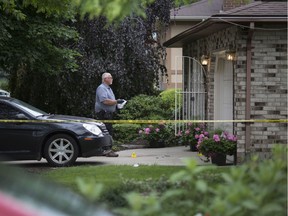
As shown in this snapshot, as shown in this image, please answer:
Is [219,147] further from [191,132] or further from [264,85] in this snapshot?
[191,132]

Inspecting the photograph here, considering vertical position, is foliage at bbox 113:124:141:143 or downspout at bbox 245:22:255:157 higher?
downspout at bbox 245:22:255:157

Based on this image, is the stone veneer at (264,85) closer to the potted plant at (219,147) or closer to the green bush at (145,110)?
the potted plant at (219,147)

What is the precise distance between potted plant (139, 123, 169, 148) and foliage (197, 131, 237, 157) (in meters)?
4.55

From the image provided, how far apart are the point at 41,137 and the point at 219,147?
11.3ft

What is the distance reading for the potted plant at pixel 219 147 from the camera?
38.6 feet

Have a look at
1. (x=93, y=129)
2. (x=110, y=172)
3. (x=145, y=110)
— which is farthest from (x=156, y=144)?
(x=110, y=172)

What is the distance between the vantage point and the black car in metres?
11.6

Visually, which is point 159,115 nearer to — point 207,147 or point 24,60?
point 24,60

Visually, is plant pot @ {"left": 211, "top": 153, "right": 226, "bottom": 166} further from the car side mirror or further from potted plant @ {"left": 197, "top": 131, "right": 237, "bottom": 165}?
the car side mirror

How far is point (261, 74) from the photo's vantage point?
11719mm

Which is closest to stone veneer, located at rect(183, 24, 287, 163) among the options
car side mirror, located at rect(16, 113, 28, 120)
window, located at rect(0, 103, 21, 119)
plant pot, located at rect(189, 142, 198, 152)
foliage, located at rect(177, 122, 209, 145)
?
foliage, located at rect(177, 122, 209, 145)

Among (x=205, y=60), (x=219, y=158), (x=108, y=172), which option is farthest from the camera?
(x=205, y=60)

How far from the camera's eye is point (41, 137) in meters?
11.7

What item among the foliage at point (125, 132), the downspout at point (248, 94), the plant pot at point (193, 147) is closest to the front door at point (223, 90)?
the plant pot at point (193, 147)
